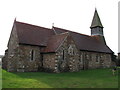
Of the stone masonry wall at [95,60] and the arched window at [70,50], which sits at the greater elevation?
the arched window at [70,50]

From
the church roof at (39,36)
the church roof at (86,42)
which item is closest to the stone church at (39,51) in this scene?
the church roof at (39,36)

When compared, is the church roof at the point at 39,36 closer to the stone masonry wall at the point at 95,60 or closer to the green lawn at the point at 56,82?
the stone masonry wall at the point at 95,60

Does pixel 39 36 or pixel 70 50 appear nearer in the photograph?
pixel 70 50

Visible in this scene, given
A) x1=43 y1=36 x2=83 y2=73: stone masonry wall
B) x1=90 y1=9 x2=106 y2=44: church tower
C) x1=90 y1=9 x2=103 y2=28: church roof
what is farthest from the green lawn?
x1=90 y1=9 x2=103 y2=28: church roof

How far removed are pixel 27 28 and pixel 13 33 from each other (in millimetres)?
2740

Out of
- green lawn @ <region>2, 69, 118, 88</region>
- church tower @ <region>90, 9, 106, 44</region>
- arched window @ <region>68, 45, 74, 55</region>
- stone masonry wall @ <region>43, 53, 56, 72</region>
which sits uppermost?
church tower @ <region>90, 9, 106, 44</region>

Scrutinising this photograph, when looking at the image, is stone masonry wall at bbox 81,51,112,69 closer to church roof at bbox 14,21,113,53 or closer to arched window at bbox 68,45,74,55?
church roof at bbox 14,21,113,53

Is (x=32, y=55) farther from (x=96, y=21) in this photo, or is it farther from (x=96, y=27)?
(x=96, y=21)

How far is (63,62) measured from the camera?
2191cm

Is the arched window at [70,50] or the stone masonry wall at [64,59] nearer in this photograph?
the stone masonry wall at [64,59]

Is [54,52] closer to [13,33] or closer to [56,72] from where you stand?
[56,72]

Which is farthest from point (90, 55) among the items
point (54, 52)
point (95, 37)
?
point (54, 52)

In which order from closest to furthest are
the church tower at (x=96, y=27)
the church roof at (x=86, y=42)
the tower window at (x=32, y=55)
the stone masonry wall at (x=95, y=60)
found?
the tower window at (x=32, y=55) → the stone masonry wall at (x=95, y=60) → the church roof at (x=86, y=42) → the church tower at (x=96, y=27)

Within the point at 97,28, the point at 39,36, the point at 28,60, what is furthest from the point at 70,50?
the point at 97,28
